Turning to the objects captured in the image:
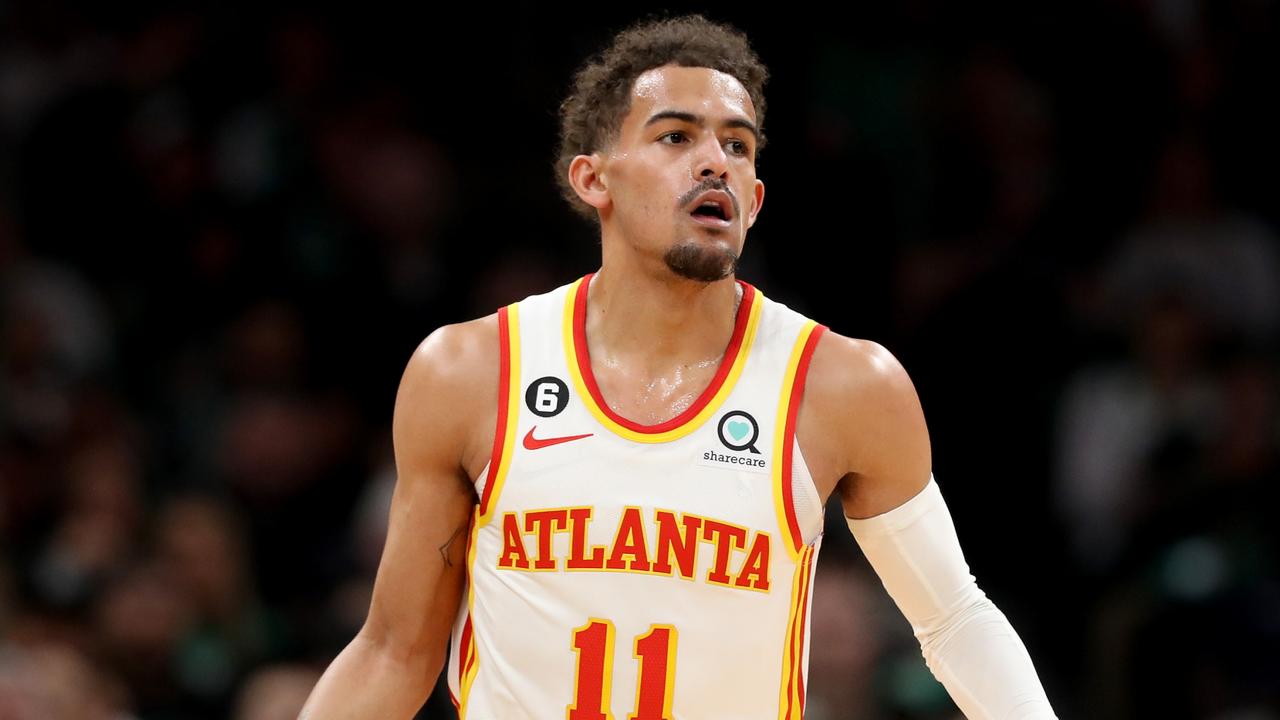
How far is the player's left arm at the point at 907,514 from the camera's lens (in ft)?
13.7

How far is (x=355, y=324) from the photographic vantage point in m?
8.83

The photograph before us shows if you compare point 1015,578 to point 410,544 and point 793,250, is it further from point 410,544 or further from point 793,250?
point 410,544

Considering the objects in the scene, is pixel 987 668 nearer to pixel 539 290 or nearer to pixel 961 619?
pixel 961 619

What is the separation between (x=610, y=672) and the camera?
403 centimetres

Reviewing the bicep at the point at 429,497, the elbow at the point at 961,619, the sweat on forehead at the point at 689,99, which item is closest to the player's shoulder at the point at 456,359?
the bicep at the point at 429,497

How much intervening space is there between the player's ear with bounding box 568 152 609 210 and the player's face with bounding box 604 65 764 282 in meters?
0.05

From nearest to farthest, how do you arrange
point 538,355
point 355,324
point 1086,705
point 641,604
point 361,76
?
point 641,604
point 538,355
point 1086,705
point 355,324
point 361,76

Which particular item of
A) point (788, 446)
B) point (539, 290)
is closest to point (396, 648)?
point (788, 446)

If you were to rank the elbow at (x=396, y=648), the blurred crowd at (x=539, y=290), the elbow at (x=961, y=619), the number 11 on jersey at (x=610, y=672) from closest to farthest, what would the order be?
1. the number 11 on jersey at (x=610, y=672)
2. the elbow at (x=961, y=619)
3. the elbow at (x=396, y=648)
4. the blurred crowd at (x=539, y=290)

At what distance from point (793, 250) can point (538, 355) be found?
185 inches

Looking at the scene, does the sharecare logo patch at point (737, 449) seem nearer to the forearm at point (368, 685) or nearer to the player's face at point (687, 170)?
the player's face at point (687, 170)

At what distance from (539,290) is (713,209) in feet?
14.8

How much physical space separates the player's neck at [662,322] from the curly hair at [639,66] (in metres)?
0.39

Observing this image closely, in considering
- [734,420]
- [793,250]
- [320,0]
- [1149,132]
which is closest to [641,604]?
[734,420]
